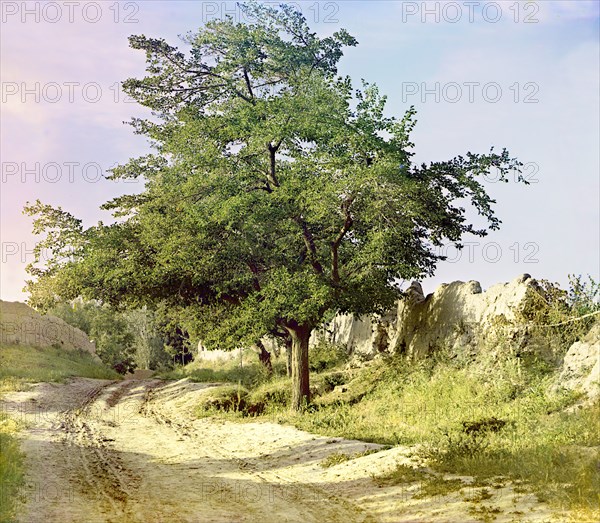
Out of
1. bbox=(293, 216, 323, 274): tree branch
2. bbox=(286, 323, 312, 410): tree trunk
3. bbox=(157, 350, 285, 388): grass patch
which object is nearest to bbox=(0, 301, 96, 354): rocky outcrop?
bbox=(157, 350, 285, 388): grass patch

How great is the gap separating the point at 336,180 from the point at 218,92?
6708 mm

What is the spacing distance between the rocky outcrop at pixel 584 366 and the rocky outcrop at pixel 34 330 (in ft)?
123

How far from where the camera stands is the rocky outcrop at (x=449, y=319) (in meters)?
22.4

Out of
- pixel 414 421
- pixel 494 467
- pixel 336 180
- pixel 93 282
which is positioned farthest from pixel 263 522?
pixel 93 282

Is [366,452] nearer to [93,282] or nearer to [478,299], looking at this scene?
[478,299]

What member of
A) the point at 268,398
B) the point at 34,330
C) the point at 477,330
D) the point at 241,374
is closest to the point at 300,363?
the point at 268,398

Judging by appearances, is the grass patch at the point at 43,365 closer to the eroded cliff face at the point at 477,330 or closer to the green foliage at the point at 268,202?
the green foliage at the point at 268,202

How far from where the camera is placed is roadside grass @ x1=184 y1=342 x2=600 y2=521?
1223cm

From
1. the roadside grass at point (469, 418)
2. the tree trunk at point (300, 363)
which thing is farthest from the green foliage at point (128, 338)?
the tree trunk at point (300, 363)

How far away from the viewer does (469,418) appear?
17.7 m

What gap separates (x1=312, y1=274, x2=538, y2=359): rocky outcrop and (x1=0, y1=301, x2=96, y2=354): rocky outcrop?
27161mm

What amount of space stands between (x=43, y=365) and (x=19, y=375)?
6.47m

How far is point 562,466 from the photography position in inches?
482

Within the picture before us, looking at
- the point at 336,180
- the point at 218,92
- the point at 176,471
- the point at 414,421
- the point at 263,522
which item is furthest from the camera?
the point at 218,92
